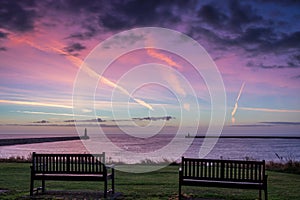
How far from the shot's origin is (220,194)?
9234 mm

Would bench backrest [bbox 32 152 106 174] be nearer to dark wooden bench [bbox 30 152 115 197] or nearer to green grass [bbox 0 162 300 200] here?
dark wooden bench [bbox 30 152 115 197]

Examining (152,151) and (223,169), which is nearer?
(223,169)

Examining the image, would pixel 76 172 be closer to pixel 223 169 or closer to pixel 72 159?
pixel 72 159

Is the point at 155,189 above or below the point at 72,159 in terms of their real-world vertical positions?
below

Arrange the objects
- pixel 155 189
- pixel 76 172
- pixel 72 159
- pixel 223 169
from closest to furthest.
Result: pixel 223 169 → pixel 76 172 → pixel 72 159 → pixel 155 189

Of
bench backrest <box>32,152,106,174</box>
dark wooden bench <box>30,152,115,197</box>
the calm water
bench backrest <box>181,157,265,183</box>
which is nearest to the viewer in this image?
bench backrest <box>181,157,265,183</box>

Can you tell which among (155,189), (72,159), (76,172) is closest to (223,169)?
(155,189)

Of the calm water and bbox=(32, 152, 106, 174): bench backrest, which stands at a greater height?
bbox=(32, 152, 106, 174): bench backrest

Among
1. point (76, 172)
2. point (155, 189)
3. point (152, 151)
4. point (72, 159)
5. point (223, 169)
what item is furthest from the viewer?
point (152, 151)

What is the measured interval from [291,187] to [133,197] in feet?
16.2

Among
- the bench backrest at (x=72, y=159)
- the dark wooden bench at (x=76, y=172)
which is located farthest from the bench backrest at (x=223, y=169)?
the bench backrest at (x=72, y=159)

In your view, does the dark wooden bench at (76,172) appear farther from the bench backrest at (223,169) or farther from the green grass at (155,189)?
the bench backrest at (223,169)

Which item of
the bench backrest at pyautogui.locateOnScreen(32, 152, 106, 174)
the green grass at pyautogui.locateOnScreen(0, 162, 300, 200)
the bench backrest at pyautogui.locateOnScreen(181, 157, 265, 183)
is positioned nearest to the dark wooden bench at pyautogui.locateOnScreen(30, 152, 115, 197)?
the bench backrest at pyautogui.locateOnScreen(32, 152, 106, 174)

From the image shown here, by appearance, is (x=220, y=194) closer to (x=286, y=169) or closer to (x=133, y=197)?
(x=133, y=197)
